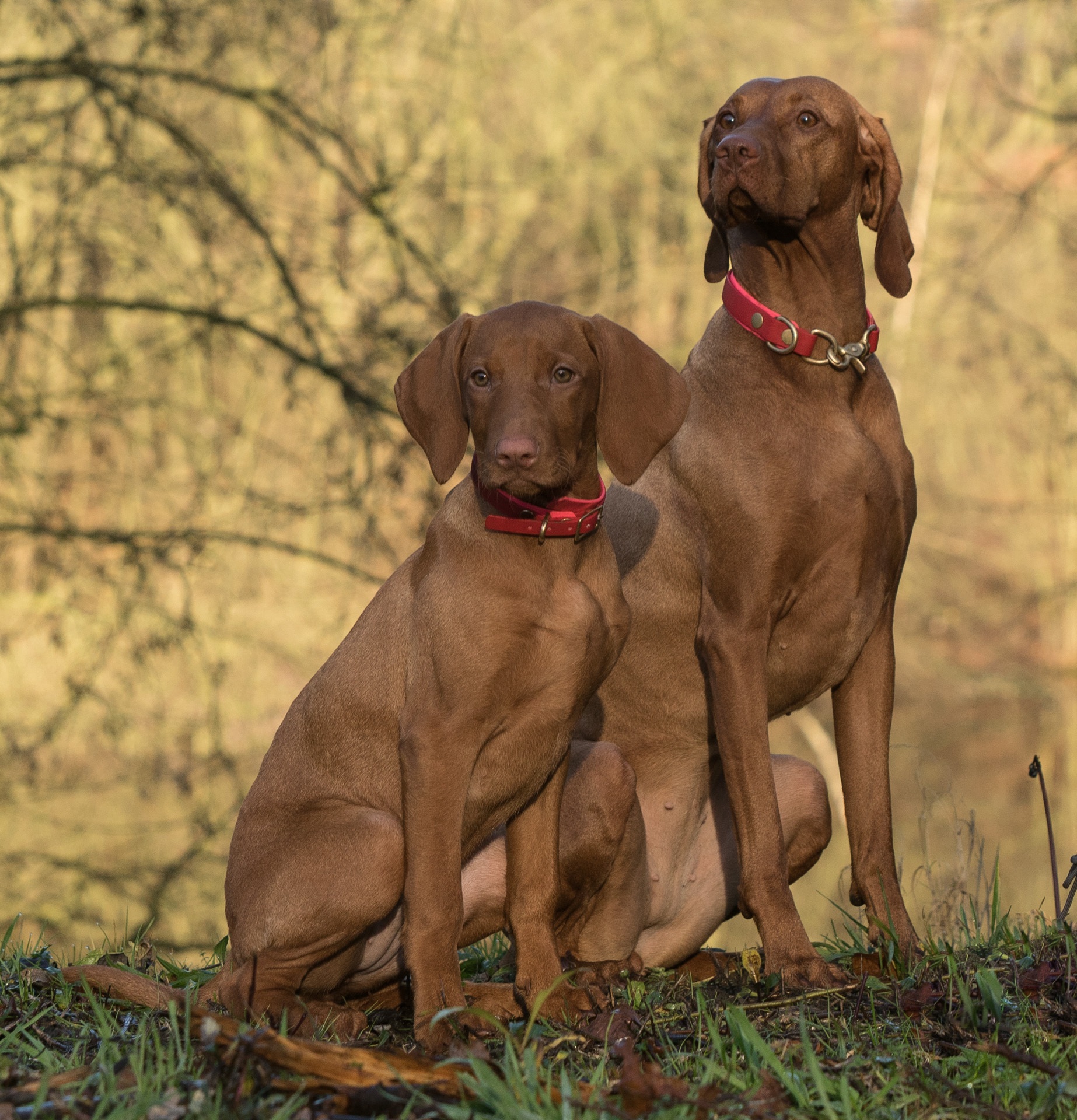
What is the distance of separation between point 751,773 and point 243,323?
4.95 m

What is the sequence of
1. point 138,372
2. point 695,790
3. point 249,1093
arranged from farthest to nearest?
point 138,372
point 695,790
point 249,1093

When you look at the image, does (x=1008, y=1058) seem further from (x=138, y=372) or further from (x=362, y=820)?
(x=138, y=372)

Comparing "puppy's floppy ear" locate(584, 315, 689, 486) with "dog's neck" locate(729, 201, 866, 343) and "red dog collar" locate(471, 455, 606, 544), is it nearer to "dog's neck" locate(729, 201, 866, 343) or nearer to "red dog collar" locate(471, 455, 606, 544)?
"red dog collar" locate(471, 455, 606, 544)

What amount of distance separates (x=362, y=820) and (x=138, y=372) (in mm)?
6176

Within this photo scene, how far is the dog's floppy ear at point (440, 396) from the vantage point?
362cm

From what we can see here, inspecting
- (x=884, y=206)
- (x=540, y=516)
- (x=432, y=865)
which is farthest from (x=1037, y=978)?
(x=884, y=206)

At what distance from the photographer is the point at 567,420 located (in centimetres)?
353

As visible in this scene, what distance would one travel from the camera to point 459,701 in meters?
3.49

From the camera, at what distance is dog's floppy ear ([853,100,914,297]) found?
4176 millimetres

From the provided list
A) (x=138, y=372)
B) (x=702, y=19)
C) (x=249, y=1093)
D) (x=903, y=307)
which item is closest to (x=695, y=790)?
(x=249, y=1093)

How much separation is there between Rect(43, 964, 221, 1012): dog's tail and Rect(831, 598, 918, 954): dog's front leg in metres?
1.99

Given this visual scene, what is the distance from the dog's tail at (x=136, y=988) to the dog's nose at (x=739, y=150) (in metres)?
2.74

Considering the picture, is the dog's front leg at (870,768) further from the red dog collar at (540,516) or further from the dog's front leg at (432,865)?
the dog's front leg at (432,865)

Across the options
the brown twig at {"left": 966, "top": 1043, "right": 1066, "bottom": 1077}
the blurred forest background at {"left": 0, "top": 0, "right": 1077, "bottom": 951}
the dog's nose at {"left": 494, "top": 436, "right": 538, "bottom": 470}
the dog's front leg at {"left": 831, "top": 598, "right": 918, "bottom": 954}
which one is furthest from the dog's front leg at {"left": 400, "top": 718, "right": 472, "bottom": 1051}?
the blurred forest background at {"left": 0, "top": 0, "right": 1077, "bottom": 951}
